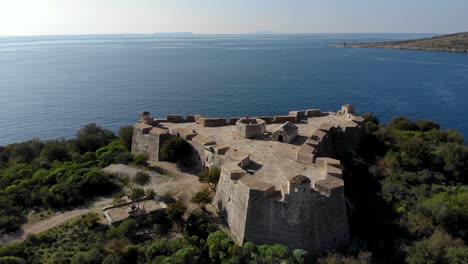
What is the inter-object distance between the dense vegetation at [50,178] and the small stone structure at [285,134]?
12500 millimetres

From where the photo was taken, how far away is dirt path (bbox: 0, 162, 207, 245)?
2202cm

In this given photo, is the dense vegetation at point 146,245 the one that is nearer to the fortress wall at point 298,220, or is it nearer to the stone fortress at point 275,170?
the fortress wall at point 298,220

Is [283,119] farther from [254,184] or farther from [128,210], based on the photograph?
[128,210]

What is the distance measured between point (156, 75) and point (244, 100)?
38.8 m

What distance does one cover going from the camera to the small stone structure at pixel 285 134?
28781mm

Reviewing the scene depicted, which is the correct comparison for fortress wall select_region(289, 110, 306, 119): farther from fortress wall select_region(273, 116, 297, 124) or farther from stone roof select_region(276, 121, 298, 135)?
stone roof select_region(276, 121, 298, 135)

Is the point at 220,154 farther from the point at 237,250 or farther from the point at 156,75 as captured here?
the point at 156,75

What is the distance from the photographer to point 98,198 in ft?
84.7

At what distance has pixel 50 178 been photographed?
90.8 ft

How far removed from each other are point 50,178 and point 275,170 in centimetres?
1854

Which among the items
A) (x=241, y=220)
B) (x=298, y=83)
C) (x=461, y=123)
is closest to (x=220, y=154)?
(x=241, y=220)

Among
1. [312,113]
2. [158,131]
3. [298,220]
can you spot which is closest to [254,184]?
[298,220]

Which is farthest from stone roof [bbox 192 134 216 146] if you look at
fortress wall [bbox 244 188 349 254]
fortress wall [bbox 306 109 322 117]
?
fortress wall [bbox 306 109 322 117]

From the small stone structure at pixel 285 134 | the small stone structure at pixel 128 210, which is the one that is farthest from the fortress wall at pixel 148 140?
the small stone structure at pixel 285 134
